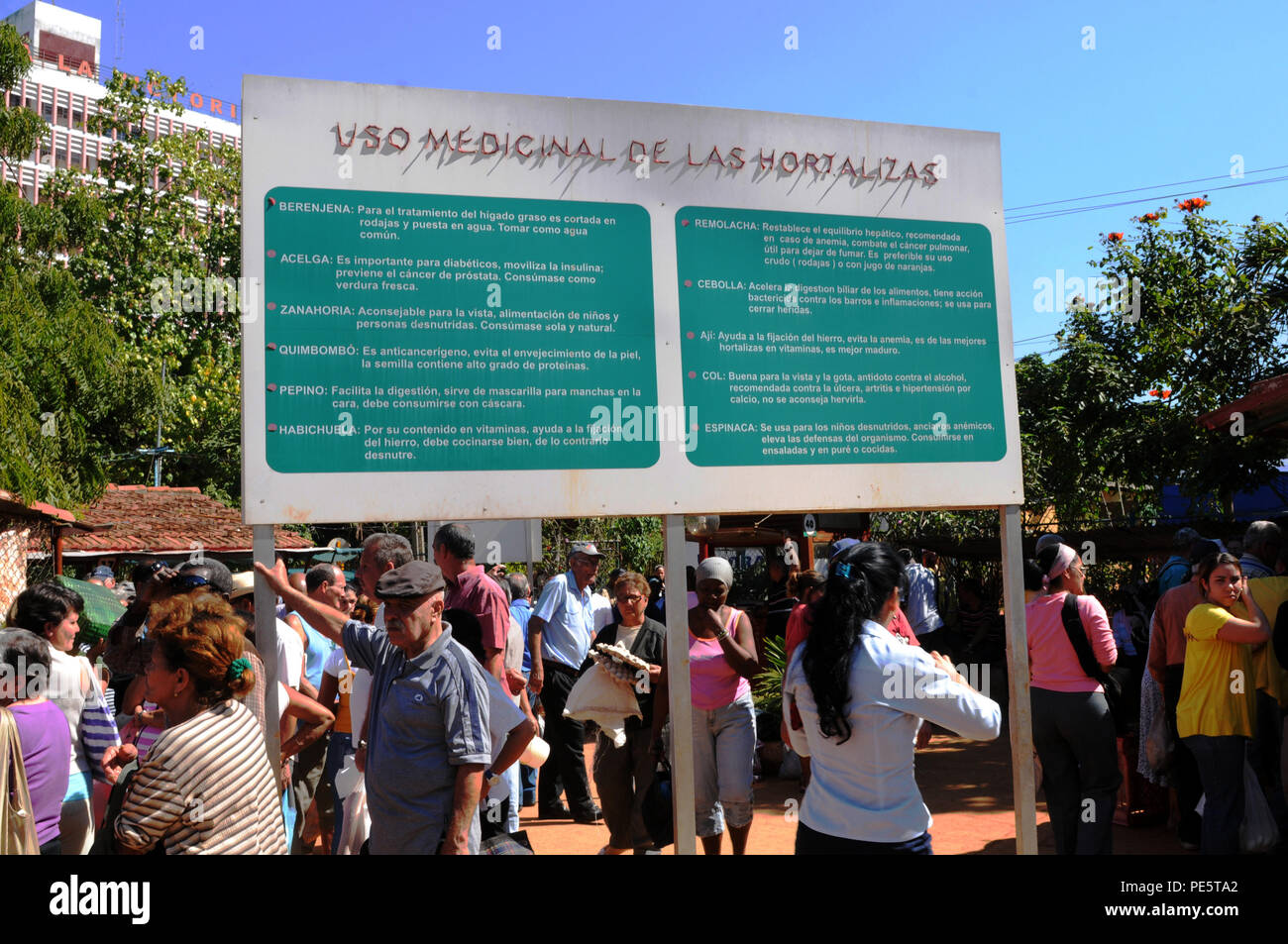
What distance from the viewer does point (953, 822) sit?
7.37 m

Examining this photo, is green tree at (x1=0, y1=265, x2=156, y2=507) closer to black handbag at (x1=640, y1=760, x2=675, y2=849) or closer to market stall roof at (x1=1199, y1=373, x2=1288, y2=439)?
black handbag at (x1=640, y1=760, x2=675, y2=849)

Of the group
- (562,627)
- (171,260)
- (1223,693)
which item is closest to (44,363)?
(562,627)

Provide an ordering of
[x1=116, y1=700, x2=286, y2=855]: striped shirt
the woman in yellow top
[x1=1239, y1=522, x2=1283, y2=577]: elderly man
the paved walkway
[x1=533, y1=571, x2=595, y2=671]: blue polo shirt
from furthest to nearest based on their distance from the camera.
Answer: [x1=533, y1=571, x2=595, y2=671]: blue polo shirt < the paved walkway < [x1=1239, y1=522, x2=1283, y2=577]: elderly man < the woman in yellow top < [x1=116, y1=700, x2=286, y2=855]: striped shirt

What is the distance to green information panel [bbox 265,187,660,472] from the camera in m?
3.67

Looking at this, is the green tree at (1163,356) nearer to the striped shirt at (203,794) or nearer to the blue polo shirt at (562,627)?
the blue polo shirt at (562,627)

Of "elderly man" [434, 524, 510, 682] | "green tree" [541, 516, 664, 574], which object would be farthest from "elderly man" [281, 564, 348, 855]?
"green tree" [541, 516, 664, 574]

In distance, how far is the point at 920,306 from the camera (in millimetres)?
4434

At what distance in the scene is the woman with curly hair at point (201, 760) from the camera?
2971 millimetres

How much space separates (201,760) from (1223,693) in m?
4.81

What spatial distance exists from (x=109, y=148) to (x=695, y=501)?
1369 inches

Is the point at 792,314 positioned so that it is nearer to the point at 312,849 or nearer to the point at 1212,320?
the point at 312,849

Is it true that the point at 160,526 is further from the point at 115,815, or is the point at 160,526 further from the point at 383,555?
the point at 115,815

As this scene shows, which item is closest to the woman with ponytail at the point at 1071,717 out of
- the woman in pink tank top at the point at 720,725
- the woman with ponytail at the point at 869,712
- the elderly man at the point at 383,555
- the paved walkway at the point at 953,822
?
the paved walkway at the point at 953,822

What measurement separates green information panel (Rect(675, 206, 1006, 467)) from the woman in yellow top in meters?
1.78
